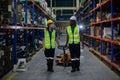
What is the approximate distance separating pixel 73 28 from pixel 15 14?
2015 mm

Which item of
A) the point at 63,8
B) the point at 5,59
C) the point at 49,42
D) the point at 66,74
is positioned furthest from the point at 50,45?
the point at 63,8

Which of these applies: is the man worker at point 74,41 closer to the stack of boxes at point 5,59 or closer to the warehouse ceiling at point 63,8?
the stack of boxes at point 5,59

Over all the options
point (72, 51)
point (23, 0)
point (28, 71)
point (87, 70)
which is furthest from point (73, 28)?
point (23, 0)

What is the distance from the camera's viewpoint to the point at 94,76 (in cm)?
799

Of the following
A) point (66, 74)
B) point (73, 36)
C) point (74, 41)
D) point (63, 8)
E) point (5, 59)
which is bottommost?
point (66, 74)

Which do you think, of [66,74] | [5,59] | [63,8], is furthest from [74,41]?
[63,8]

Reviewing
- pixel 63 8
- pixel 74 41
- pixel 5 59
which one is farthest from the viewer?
pixel 63 8

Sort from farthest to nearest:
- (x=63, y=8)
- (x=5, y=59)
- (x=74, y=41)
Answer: (x=63, y=8)
(x=74, y=41)
(x=5, y=59)

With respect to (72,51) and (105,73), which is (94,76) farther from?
(72,51)

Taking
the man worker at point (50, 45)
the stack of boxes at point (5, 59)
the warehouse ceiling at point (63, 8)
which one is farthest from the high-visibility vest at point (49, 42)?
the warehouse ceiling at point (63, 8)

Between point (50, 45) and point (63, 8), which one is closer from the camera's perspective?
point (50, 45)

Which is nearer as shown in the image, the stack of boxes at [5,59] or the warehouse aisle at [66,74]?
the warehouse aisle at [66,74]

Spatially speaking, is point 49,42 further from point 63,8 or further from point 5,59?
point 63,8

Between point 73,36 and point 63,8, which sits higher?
point 63,8
